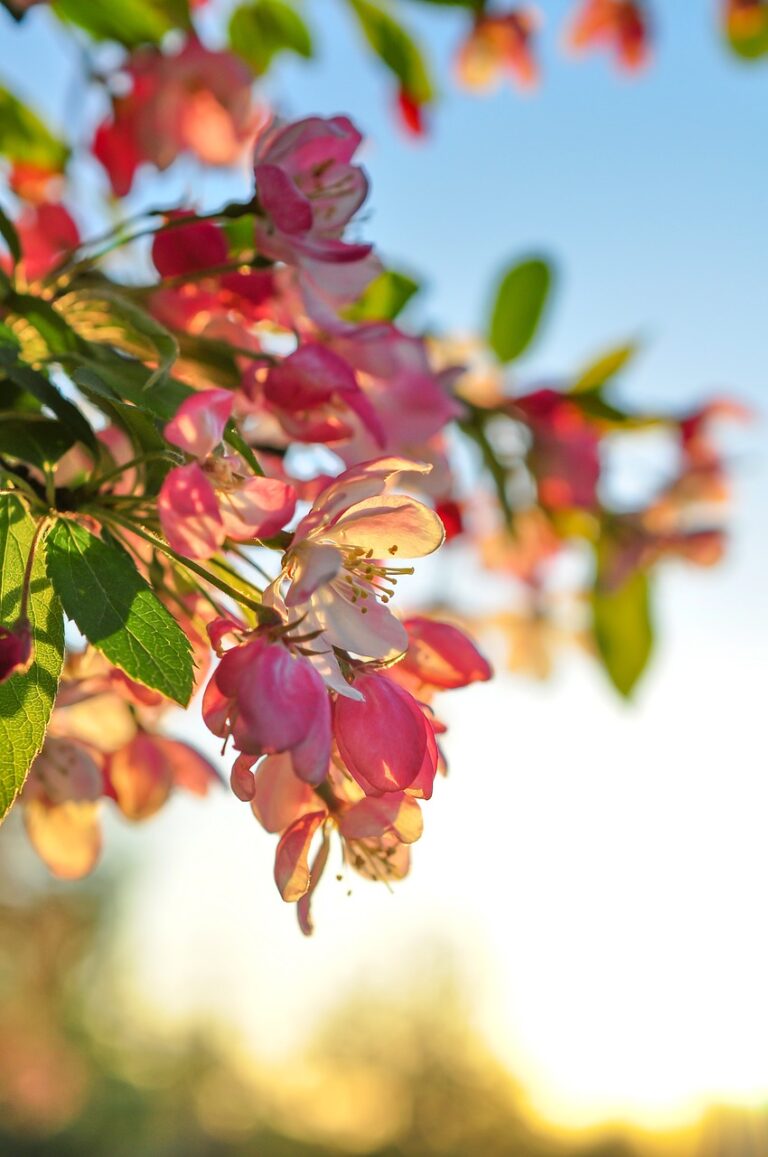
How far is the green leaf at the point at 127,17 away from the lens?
95 centimetres

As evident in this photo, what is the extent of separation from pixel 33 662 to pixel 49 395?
0.11 metres

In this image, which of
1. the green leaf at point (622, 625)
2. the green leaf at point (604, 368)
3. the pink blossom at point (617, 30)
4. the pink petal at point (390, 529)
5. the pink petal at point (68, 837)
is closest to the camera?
the pink petal at point (390, 529)

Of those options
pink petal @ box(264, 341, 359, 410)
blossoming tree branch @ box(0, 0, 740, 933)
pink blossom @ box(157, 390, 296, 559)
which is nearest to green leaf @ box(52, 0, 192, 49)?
Result: blossoming tree branch @ box(0, 0, 740, 933)

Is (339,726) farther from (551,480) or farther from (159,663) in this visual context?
(551,480)

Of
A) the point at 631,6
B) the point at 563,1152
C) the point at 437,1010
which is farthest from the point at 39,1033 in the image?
the point at 631,6

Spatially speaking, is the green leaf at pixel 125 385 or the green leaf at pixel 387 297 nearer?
the green leaf at pixel 125 385

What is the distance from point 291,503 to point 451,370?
0.96 ft

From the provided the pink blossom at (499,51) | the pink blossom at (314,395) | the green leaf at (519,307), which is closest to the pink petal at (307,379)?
the pink blossom at (314,395)

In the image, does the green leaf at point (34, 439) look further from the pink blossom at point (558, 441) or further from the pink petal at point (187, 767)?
the pink blossom at point (558, 441)

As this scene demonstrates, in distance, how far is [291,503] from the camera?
1.44 ft

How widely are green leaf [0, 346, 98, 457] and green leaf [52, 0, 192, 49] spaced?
0.59 m

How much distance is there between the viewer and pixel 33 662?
0.43 metres

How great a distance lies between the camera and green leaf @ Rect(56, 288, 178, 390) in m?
0.53

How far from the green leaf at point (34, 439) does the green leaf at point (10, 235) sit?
0.51ft
